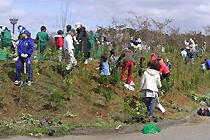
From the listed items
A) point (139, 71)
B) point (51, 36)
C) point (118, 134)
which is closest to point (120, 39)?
point (51, 36)

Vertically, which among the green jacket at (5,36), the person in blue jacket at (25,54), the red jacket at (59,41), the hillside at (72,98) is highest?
the green jacket at (5,36)

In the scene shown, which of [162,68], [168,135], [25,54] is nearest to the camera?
[168,135]

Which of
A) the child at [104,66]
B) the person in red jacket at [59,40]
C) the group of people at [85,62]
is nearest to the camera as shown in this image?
the group of people at [85,62]

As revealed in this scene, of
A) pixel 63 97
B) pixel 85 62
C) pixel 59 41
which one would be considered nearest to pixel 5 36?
pixel 59 41

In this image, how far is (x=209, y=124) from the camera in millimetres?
10734

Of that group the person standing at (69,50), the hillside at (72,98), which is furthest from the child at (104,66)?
the person standing at (69,50)

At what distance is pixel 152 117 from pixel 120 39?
1251cm

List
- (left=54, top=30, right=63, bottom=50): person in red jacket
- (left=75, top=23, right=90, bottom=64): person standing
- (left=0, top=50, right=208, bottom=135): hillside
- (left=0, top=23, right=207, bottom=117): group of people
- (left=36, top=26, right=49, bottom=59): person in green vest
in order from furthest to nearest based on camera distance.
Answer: (left=36, top=26, right=49, bottom=59): person in green vest < (left=54, top=30, right=63, bottom=50): person in red jacket < (left=75, top=23, right=90, bottom=64): person standing < (left=0, top=23, right=207, bottom=117): group of people < (left=0, top=50, right=208, bottom=135): hillside

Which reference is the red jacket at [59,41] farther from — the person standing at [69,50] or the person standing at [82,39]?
the person standing at [69,50]

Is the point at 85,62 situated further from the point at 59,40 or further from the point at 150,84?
the point at 150,84

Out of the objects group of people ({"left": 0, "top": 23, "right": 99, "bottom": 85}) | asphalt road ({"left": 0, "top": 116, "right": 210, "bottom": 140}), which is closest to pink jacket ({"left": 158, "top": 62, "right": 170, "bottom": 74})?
group of people ({"left": 0, "top": 23, "right": 99, "bottom": 85})

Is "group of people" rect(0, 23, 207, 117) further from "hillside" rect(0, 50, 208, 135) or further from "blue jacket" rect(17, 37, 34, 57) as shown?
"hillside" rect(0, 50, 208, 135)

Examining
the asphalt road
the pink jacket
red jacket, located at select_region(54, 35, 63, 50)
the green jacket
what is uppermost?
the green jacket

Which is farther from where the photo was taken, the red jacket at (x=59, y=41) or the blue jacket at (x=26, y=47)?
the red jacket at (x=59, y=41)
